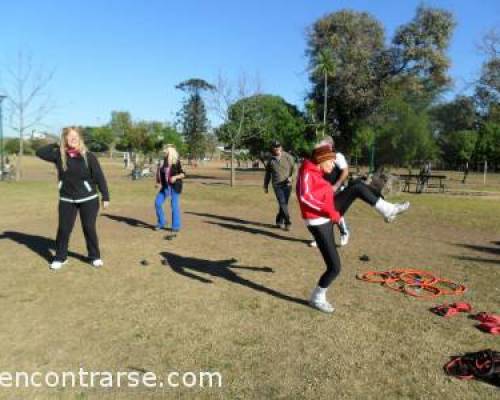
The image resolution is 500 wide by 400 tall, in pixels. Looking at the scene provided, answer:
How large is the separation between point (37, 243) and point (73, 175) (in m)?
3.17

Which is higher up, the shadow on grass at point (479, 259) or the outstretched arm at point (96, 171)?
the outstretched arm at point (96, 171)

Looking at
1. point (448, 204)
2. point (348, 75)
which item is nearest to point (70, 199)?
point (448, 204)

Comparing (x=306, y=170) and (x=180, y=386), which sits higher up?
(x=306, y=170)

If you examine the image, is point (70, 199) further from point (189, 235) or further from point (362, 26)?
point (362, 26)

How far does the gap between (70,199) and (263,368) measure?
439cm

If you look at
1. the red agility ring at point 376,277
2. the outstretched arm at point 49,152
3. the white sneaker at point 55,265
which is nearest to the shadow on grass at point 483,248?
the red agility ring at point 376,277

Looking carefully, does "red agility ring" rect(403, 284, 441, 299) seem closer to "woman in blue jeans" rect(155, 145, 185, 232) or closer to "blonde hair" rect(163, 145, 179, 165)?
"woman in blue jeans" rect(155, 145, 185, 232)

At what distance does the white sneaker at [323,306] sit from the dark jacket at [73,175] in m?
3.84

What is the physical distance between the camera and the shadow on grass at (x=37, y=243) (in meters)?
8.15

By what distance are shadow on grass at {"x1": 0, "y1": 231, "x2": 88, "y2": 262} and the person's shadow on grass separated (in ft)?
5.13

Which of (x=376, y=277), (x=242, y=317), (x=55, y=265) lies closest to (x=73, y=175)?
(x=55, y=265)

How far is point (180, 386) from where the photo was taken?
374 cm

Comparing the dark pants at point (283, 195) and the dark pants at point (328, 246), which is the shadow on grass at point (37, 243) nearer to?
the dark pants at point (328, 246)

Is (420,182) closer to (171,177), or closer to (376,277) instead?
(171,177)
